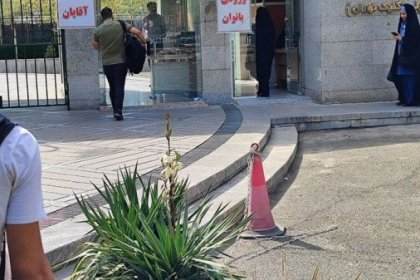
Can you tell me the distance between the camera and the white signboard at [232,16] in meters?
11.8

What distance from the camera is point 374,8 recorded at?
1220cm

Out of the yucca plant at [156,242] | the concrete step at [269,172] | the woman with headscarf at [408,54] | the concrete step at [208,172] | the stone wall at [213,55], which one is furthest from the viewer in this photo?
the stone wall at [213,55]

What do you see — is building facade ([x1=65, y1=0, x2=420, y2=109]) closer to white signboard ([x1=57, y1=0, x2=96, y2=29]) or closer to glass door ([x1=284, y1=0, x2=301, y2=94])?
glass door ([x1=284, y1=0, x2=301, y2=94])

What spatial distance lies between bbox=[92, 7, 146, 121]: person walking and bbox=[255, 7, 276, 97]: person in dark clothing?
355 cm

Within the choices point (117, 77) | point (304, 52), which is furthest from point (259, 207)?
point (304, 52)

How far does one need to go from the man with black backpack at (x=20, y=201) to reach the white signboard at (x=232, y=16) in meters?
10.3

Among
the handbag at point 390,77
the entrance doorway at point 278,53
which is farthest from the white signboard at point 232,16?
the handbag at point 390,77

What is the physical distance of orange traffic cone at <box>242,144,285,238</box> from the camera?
18.4 ft

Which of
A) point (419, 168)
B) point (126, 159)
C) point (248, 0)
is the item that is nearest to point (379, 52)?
point (248, 0)

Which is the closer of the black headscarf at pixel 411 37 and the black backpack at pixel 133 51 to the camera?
the black backpack at pixel 133 51

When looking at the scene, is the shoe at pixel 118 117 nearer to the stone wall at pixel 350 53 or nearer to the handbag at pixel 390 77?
the stone wall at pixel 350 53

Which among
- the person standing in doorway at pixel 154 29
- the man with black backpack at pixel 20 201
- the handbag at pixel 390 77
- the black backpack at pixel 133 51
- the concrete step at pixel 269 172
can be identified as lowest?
the concrete step at pixel 269 172

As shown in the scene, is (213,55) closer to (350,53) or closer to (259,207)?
(350,53)

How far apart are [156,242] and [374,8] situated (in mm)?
9952
